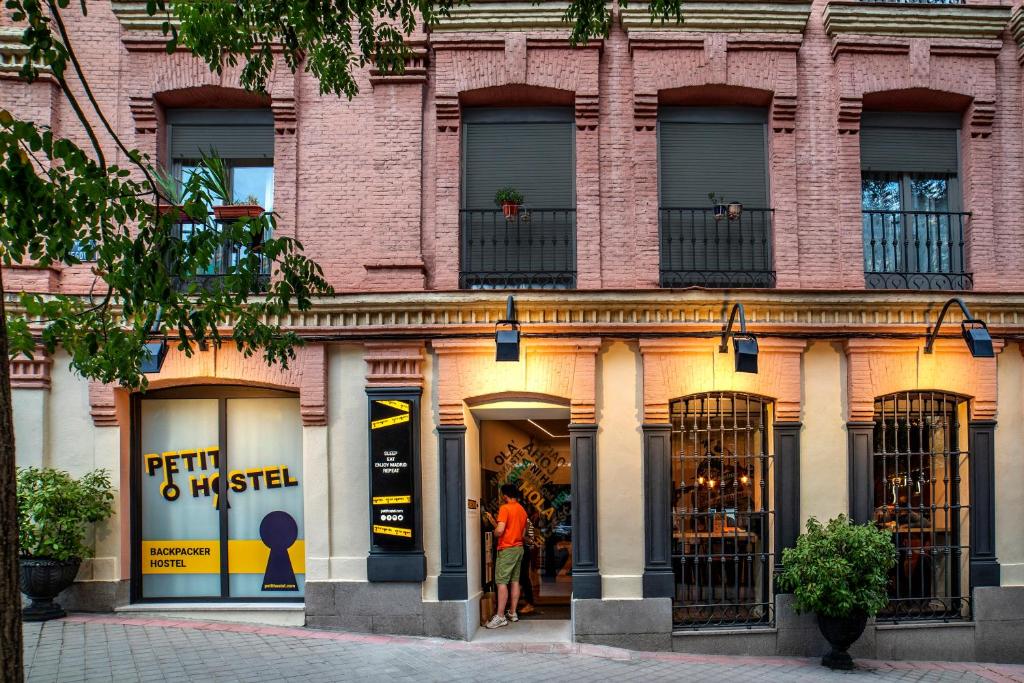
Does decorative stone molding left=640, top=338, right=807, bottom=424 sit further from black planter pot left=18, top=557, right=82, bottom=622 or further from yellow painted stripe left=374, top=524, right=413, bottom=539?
black planter pot left=18, top=557, right=82, bottom=622

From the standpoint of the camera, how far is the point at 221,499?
11.0m

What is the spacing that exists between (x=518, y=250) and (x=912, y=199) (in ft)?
17.5

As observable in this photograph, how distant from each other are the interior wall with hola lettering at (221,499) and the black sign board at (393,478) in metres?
1.22

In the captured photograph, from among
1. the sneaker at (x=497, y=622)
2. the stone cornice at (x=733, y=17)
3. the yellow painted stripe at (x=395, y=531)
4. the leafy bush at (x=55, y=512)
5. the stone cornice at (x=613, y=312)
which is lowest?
the sneaker at (x=497, y=622)

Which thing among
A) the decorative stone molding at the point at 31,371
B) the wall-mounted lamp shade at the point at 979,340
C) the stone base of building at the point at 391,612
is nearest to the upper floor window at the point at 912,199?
the wall-mounted lamp shade at the point at 979,340

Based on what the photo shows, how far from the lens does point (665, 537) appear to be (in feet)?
34.7

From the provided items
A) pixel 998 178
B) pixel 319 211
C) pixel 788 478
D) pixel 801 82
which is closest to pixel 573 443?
pixel 788 478

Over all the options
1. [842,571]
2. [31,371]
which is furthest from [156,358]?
[842,571]

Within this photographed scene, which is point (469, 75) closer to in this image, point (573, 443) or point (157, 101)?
point (157, 101)

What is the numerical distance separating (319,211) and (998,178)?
28.8ft

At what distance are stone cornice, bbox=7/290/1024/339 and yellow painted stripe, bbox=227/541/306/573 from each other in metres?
2.77

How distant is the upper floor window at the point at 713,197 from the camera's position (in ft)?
36.4

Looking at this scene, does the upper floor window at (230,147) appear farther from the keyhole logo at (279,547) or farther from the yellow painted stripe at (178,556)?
the yellow painted stripe at (178,556)

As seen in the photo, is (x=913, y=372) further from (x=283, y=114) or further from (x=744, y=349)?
(x=283, y=114)
